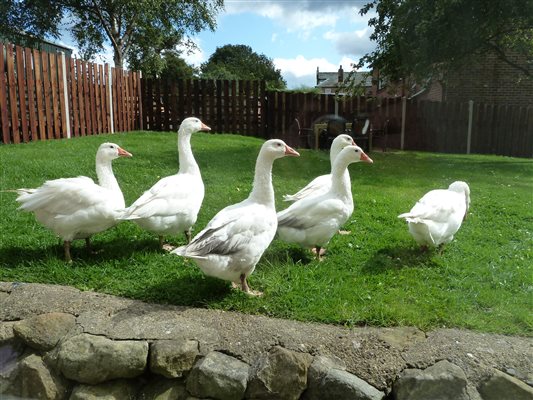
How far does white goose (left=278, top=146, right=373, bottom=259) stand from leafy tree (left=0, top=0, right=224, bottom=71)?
196cm

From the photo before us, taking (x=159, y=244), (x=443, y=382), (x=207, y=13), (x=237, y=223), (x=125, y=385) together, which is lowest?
(x=125, y=385)

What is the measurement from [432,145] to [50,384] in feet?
41.1

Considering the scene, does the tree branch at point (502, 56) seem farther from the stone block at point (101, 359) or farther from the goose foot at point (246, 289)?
the stone block at point (101, 359)

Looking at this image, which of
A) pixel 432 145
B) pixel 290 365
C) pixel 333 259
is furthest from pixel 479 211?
pixel 432 145

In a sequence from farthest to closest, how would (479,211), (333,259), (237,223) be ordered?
1. (479,211)
2. (333,259)
3. (237,223)

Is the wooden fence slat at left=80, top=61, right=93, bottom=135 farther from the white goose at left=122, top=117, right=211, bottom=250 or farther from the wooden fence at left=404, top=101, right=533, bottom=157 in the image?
the wooden fence at left=404, top=101, right=533, bottom=157

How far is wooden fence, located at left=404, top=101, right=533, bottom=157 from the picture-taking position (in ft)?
44.2

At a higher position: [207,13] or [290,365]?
[207,13]

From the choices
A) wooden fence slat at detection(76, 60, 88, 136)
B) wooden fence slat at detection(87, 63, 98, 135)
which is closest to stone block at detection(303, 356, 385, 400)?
wooden fence slat at detection(76, 60, 88, 136)

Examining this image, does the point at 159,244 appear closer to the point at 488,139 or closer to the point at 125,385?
the point at 125,385

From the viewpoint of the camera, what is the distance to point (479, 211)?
18.5 ft

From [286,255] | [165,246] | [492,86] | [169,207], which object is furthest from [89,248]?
[492,86]

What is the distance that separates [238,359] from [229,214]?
1.04 m

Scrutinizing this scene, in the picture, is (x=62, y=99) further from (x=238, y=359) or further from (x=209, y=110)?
(x=238, y=359)
